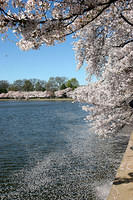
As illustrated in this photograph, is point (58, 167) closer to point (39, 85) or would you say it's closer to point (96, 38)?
point (96, 38)

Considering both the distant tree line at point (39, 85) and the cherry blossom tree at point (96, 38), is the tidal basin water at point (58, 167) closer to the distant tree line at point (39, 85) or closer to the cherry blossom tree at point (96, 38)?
the cherry blossom tree at point (96, 38)

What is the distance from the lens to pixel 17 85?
152250 millimetres

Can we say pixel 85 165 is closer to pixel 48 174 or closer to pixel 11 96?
pixel 48 174

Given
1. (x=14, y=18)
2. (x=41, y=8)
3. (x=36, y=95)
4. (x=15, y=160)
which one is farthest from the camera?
(x=36, y=95)

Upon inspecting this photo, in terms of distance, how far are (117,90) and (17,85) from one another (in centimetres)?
14984

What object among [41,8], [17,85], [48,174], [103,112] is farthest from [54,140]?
[17,85]

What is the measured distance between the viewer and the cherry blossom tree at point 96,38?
15.7ft

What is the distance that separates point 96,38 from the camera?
11203 millimetres

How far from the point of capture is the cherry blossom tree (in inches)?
189

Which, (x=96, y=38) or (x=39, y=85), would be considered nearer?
(x=96, y=38)

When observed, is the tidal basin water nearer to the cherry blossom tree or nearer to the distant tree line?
the cherry blossom tree

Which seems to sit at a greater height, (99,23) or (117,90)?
(99,23)

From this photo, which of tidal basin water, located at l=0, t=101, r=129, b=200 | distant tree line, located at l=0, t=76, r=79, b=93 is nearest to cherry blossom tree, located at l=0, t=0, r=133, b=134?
tidal basin water, located at l=0, t=101, r=129, b=200

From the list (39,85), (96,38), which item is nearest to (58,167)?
(96,38)
